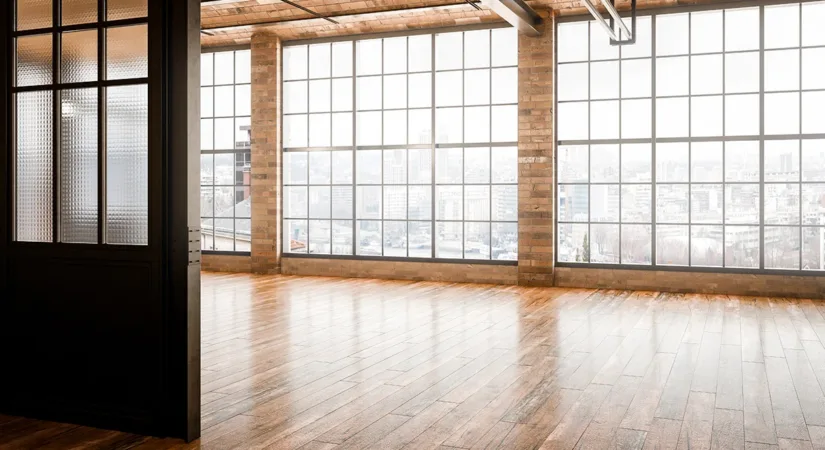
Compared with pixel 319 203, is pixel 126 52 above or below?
above

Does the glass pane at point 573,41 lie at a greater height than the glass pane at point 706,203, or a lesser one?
greater

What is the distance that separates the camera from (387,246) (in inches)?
448

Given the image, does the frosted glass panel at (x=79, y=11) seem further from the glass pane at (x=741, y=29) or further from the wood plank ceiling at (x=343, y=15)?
the glass pane at (x=741, y=29)

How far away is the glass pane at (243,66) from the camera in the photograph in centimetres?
1227

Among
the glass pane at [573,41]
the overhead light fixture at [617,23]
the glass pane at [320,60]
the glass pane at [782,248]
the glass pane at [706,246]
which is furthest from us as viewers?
the glass pane at [320,60]

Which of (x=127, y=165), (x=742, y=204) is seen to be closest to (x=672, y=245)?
(x=742, y=204)

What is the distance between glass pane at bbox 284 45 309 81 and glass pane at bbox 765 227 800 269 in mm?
7148

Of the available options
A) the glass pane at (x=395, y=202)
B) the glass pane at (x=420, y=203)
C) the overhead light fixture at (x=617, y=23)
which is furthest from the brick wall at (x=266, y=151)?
the overhead light fixture at (x=617, y=23)

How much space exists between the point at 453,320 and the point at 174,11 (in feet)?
14.7

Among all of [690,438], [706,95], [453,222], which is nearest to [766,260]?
[706,95]

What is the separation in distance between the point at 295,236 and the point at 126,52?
827cm

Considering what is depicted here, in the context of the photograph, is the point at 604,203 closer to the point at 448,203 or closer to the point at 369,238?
the point at 448,203

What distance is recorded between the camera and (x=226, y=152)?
491 inches

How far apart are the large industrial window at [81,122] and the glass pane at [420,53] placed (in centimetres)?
→ 742
